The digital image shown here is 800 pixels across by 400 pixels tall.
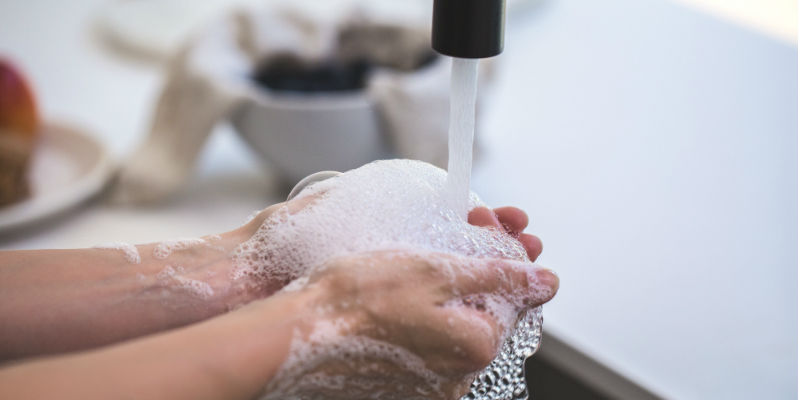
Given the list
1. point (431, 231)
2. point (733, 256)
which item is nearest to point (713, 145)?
point (733, 256)

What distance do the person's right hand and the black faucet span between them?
0.10 metres

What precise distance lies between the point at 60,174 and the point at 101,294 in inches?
14.0

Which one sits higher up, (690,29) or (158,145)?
(690,29)

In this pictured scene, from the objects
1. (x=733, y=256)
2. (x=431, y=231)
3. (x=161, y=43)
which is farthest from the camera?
(x=161, y=43)

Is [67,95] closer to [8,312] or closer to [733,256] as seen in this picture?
[8,312]

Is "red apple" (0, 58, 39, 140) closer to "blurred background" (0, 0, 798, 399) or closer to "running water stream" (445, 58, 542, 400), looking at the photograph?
"blurred background" (0, 0, 798, 399)

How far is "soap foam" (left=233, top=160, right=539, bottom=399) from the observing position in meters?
0.35

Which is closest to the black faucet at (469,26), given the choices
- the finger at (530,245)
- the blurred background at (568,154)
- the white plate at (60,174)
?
the finger at (530,245)

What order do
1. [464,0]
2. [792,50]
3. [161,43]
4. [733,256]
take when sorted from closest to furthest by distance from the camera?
1. [464,0]
2. [733,256]
3. [792,50]
4. [161,43]

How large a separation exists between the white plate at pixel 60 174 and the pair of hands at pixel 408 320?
37cm

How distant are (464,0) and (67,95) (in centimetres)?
65

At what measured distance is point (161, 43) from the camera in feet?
2.71

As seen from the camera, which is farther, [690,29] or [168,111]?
[690,29]

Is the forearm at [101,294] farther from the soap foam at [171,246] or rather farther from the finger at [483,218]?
the finger at [483,218]
